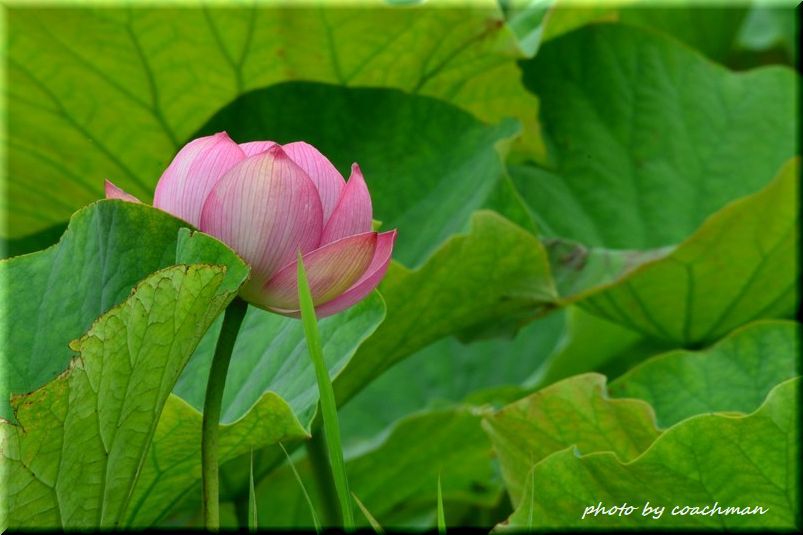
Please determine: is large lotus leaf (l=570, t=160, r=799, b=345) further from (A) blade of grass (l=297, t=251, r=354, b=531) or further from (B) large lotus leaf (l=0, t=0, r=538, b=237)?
(A) blade of grass (l=297, t=251, r=354, b=531)

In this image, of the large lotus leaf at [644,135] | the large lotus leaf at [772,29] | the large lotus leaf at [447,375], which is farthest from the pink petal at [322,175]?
the large lotus leaf at [772,29]

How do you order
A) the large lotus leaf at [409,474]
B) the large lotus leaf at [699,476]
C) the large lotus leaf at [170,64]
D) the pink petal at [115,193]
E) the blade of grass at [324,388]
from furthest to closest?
the large lotus leaf at [409,474] → the large lotus leaf at [170,64] → the large lotus leaf at [699,476] → the pink petal at [115,193] → the blade of grass at [324,388]

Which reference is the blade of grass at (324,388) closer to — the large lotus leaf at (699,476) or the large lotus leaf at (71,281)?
the large lotus leaf at (71,281)

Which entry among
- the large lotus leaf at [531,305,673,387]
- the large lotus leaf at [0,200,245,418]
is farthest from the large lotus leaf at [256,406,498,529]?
the large lotus leaf at [0,200,245,418]

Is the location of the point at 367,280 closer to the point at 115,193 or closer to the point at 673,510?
the point at 115,193

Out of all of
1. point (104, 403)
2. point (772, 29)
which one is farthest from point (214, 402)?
point (772, 29)

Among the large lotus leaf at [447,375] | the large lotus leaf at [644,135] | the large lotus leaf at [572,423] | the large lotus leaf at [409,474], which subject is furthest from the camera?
the large lotus leaf at [447,375]

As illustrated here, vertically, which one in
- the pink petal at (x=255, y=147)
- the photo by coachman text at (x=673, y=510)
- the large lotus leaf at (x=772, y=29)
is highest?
the pink petal at (x=255, y=147)
